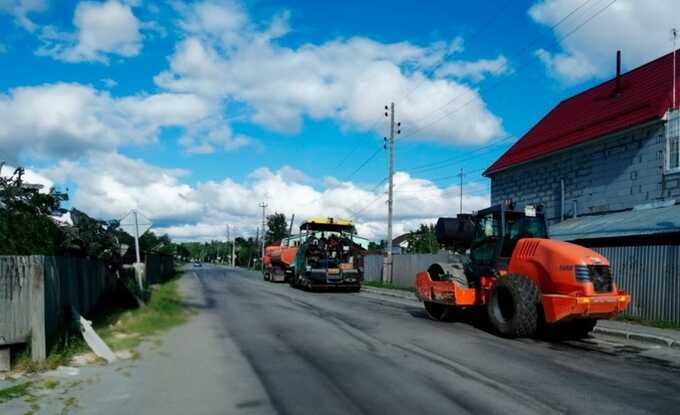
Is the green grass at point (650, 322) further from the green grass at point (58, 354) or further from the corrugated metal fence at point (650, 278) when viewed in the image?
the green grass at point (58, 354)

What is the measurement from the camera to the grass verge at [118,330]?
8323 mm

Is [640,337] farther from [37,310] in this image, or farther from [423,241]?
[423,241]

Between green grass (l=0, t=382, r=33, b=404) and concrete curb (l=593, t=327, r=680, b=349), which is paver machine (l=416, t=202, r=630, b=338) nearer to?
concrete curb (l=593, t=327, r=680, b=349)

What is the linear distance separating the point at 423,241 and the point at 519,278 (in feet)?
174

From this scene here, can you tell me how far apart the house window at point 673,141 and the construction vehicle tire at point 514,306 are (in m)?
10.2

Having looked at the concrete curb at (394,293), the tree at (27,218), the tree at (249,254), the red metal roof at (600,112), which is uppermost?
the red metal roof at (600,112)

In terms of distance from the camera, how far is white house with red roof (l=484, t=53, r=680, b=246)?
18906 millimetres

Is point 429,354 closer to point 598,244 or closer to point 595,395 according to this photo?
point 595,395

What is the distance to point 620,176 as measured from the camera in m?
21.2

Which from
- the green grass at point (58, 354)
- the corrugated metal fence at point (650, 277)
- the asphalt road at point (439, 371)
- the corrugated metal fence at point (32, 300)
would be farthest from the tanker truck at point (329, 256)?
the green grass at point (58, 354)

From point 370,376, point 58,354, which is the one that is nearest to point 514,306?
point 370,376

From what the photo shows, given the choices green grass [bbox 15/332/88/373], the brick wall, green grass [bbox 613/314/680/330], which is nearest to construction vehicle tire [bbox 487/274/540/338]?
green grass [bbox 613/314/680/330]

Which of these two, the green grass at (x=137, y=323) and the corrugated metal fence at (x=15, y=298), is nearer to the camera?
the corrugated metal fence at (x=15, y=298)

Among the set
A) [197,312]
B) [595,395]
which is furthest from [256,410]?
[197,312]
